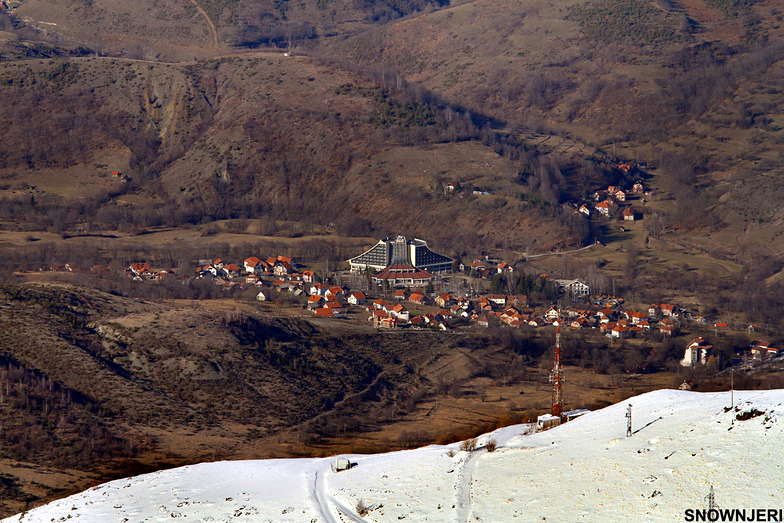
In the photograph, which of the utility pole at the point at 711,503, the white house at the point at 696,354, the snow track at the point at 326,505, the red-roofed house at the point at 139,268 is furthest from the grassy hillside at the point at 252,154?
the utility pole at the point at 711,503

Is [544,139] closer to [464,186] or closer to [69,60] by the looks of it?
[464,186]

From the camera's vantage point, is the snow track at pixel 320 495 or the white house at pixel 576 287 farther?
the white house at pixel 576 287

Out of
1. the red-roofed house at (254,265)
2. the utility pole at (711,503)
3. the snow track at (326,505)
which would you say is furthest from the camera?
the red-roofed house at (254,265)

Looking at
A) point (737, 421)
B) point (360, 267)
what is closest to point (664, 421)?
point (737, 421)

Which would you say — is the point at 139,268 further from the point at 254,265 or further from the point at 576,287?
the point at 576,287

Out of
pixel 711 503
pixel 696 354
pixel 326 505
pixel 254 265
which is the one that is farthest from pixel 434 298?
pixel 711 503

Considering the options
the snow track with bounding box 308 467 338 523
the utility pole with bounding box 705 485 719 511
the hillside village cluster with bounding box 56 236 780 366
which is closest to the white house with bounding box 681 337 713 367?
the hillside village cluster with bounding box 56 236 780 366

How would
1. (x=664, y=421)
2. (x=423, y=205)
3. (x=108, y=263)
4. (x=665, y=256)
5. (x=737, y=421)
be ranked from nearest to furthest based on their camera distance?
1. (x=737, y=421)
2. (x=664, y=421)
3. (x=108, y=263)
4. (x=665, y=256)
5. (x=423, y=205)

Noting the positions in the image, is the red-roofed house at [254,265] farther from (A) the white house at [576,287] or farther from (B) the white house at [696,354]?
(B) the white house at [696,354]
